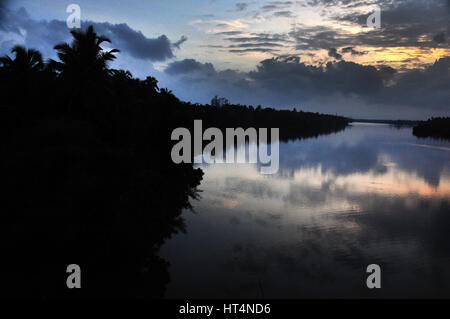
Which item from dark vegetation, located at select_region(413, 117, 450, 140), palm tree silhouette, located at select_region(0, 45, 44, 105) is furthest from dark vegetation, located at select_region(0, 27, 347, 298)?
dark vegetation, located at select_region(413, 117, 450, 140)

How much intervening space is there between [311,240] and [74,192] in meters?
10.1

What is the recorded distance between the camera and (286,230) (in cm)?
1580

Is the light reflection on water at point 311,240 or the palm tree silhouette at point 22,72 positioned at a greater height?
the palm tree silhouette at point 22,72

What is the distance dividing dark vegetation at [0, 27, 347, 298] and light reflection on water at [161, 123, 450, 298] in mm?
1471

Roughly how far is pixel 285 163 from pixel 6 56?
29.1 metres

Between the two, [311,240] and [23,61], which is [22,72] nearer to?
[23,61]

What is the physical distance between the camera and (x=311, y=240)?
14.6 metres

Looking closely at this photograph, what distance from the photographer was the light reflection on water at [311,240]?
10719mm

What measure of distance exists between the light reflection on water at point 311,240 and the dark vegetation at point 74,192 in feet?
4.83

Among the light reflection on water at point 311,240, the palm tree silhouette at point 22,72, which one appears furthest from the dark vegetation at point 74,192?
the light reflection on water at point 311,240

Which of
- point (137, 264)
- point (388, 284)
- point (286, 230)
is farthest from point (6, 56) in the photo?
point (388, 284)

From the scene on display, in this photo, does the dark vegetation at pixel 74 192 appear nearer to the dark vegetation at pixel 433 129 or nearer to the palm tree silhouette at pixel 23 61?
the palm tree silhouette at pixel 23 61

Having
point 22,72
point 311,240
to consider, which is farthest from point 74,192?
point 22,72

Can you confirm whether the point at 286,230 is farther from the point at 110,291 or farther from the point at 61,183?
the point at 61,183
